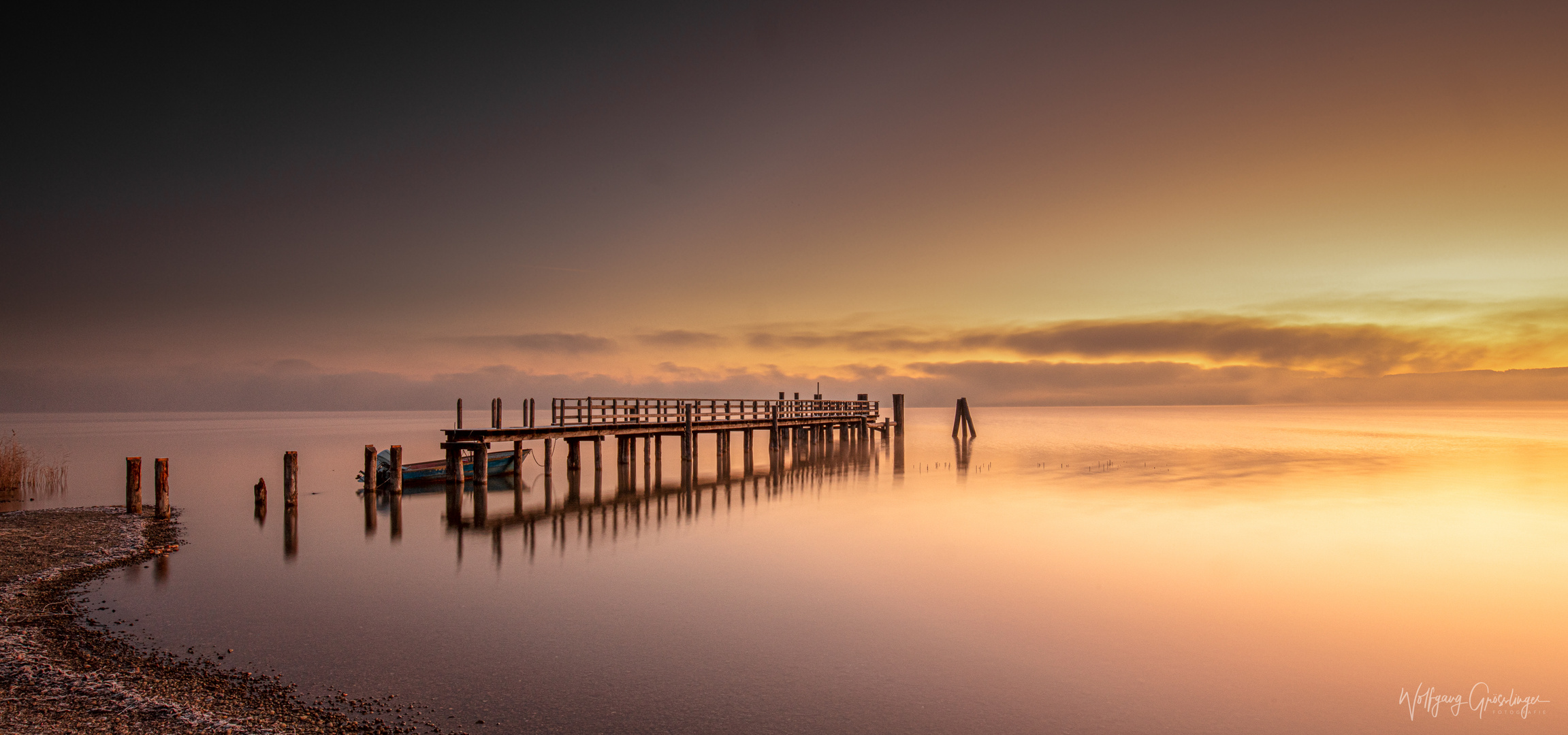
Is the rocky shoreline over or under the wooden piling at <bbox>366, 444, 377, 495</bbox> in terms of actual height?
under

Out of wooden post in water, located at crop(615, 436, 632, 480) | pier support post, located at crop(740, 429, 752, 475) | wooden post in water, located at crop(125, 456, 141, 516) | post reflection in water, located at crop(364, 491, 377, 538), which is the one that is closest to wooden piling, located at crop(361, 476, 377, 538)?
post reflection in water, located at crop(364, 491, 377, 538)

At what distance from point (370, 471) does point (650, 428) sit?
11197 millimetres

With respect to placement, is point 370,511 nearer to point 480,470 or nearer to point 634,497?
point 480,470

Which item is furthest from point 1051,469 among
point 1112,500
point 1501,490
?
point 1501,490

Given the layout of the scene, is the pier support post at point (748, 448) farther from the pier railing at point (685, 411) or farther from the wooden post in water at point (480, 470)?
the wooden post in water at point (480, 470)

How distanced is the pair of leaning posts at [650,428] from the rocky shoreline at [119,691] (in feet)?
44.5

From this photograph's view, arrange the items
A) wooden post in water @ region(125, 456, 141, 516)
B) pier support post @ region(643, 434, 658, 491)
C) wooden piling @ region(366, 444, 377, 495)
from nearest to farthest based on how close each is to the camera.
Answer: wooden post in water @ region(125, 456, 141, 516) → wooden piling @ region(366, 444, 377, 495) → pier support post @ region(643, 434, 658, 491)

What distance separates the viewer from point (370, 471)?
976 inches

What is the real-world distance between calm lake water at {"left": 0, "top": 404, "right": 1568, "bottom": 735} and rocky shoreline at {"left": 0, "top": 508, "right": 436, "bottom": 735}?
53 cm

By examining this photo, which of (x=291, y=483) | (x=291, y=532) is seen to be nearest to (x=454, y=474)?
(x=291, y=483)

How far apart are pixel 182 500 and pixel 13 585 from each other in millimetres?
15094

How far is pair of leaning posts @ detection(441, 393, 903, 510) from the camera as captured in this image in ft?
83.9

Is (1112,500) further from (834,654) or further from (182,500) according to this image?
(182,500)

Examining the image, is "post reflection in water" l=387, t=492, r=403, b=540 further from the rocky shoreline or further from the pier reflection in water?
the rocky shoreline
